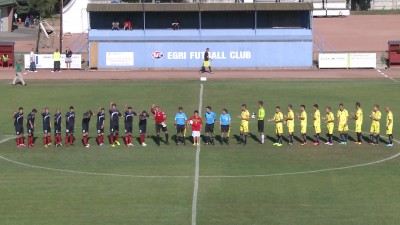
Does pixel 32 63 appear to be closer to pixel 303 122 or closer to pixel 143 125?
pixel 143 125

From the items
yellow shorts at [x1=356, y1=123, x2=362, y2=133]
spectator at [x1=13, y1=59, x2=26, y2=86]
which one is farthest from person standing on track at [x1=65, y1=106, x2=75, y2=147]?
spectator at [x1=13, y1=59, x2=26, y2=86]

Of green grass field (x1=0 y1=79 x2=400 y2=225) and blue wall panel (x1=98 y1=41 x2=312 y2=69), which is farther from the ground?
blue wall panel (x1=98 y1=41 x2=312 y2=69)

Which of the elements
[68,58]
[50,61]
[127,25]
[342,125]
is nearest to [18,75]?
[68,58]

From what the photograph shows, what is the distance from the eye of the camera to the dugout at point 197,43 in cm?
6444

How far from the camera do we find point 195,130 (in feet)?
121

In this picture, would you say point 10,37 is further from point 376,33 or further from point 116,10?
point 376,33

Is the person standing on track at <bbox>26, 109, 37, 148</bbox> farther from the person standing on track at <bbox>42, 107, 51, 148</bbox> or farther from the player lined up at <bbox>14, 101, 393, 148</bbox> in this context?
the person standing on track at <bbox>42, 107, 51, 148</bbox>

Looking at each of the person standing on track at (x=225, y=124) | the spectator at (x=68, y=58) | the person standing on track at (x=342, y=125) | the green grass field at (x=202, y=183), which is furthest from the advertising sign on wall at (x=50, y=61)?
the person standing on track at (x=342, y=125)

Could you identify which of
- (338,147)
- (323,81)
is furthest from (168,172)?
(323,81)

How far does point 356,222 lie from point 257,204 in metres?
3.37

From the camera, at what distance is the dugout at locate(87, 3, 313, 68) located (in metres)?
64.4

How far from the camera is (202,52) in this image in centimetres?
6456

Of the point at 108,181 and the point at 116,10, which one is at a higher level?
the point at 116,10

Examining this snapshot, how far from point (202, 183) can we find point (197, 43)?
3487 cm
